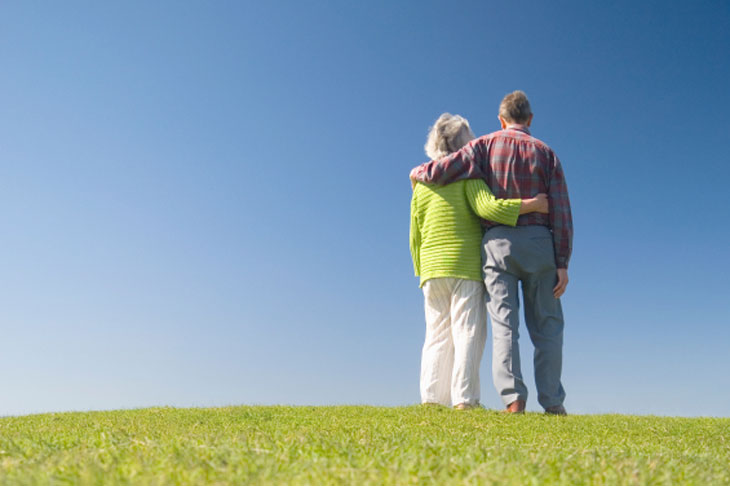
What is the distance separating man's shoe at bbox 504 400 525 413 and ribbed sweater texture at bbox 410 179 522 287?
1.31 meters

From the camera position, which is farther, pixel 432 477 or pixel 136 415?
pixel 136 415

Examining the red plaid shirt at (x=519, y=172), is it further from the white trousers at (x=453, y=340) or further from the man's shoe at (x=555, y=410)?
the man's shoe at (x=555, y=410)

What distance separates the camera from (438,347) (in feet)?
23.5

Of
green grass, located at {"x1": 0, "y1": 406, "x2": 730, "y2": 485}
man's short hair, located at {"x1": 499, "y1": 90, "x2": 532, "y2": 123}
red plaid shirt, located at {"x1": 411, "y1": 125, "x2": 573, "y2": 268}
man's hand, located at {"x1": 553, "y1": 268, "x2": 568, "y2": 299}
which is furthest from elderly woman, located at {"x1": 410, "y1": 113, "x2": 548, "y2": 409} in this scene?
green grass, located at {"x1": 0, "y1": 406, "x2": 730, "y2": 485}

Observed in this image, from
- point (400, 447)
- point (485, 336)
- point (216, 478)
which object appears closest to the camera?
point (216, 478)

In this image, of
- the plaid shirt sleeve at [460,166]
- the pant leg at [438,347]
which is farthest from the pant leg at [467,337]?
the plaid shirt sleeve at [460,166]

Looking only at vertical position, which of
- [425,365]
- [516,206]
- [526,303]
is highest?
[516,206]

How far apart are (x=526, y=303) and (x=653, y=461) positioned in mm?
3847

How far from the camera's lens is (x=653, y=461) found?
3.09 meters

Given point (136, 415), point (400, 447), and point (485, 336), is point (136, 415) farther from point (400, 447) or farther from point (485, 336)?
point (400, 447)

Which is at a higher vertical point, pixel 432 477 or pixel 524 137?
pixel 524 137

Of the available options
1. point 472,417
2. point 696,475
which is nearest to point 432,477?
point 696,475

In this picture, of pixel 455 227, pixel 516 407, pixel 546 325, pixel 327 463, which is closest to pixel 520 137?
pixel 455 227

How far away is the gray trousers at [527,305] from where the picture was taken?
6570 mm
